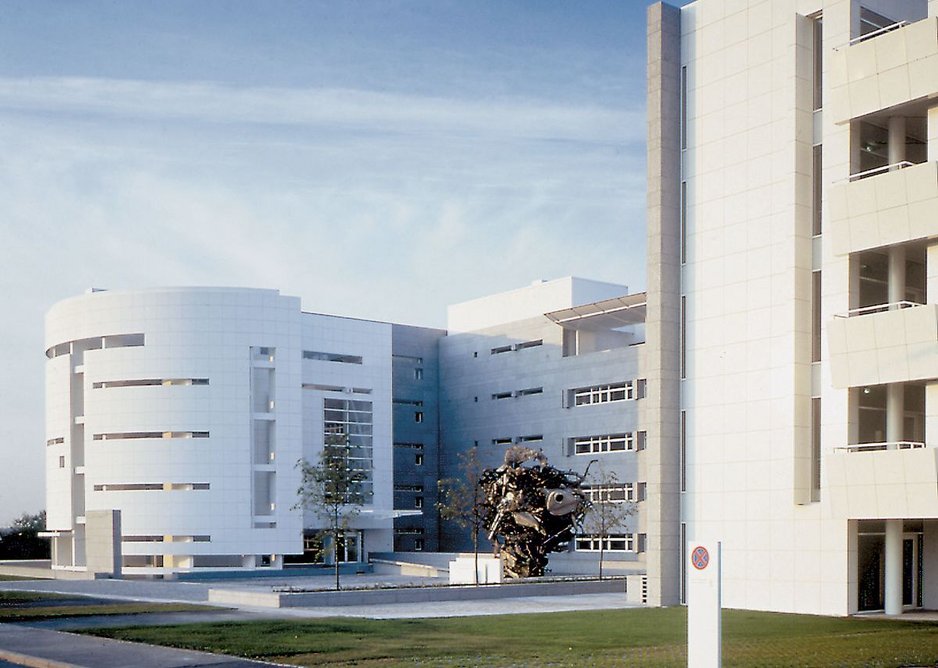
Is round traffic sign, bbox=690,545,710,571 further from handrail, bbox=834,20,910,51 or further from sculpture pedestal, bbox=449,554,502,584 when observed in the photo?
sculpture pedestal, bbox=449,554,502,584

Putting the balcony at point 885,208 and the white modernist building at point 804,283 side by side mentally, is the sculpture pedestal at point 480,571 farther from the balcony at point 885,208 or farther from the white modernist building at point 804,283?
the balcony at point 885,208

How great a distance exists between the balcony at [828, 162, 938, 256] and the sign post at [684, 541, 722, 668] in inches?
694

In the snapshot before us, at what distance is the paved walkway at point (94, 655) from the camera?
1975cm

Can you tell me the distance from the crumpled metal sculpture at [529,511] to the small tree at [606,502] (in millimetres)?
16991

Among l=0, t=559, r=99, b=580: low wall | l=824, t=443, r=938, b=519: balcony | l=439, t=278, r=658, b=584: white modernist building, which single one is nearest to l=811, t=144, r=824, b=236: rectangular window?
l=824, t=443, r=938, b=519: balcony

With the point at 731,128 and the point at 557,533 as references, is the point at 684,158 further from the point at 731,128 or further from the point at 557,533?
the point at 557,533

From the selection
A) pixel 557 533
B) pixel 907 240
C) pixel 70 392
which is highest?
pixel 907 240

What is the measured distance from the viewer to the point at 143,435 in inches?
2800

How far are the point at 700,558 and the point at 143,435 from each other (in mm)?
59825

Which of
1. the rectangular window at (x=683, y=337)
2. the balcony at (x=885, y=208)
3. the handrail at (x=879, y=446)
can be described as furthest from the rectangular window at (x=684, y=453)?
the balcony at (x=885, y=208)

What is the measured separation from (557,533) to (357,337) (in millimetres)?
33854

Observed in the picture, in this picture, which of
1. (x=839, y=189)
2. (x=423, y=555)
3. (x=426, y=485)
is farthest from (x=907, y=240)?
(x=426, y=485)

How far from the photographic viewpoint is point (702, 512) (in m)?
36.7

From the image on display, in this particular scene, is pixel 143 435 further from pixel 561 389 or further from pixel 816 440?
pixel 816 440
